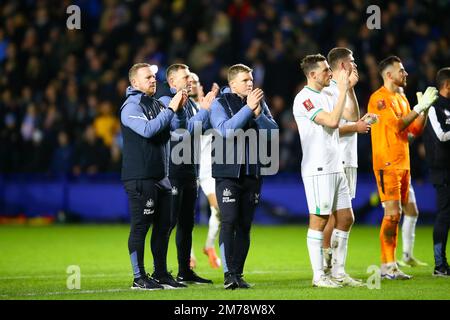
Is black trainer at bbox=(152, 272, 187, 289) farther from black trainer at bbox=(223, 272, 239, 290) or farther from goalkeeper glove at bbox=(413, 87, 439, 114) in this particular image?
goalkeeper glove at bbox=(413, 87, 439, 114)

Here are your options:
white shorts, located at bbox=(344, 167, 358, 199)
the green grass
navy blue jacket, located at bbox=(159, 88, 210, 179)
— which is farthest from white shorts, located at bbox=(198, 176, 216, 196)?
white shorts, located at bbox=(344, 167, 358, 199)

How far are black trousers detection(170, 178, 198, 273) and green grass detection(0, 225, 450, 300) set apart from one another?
0.56m

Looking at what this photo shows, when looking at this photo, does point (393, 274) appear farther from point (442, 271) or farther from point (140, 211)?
point (140, 211)

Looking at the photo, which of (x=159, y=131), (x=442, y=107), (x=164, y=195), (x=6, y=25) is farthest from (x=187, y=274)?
(x=6, y=25)

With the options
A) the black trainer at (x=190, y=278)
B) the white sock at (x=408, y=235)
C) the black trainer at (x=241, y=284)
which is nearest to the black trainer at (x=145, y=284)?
the black trainer at (x=241, y=284)

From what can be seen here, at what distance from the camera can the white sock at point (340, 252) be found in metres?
10.5

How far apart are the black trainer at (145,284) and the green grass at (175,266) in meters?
0.18

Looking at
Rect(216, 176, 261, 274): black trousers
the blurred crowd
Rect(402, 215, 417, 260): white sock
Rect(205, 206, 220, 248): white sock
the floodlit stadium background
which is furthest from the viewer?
the blurred crowd

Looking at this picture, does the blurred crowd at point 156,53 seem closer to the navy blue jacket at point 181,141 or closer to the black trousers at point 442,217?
the black trousers at point 442,217

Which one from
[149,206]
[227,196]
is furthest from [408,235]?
[149,206]

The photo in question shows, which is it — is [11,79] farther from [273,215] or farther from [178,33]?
[273,215]

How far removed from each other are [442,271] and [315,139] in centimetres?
266

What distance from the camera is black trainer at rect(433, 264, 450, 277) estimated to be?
1148 cm

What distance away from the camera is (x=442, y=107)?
12250 millimetres
